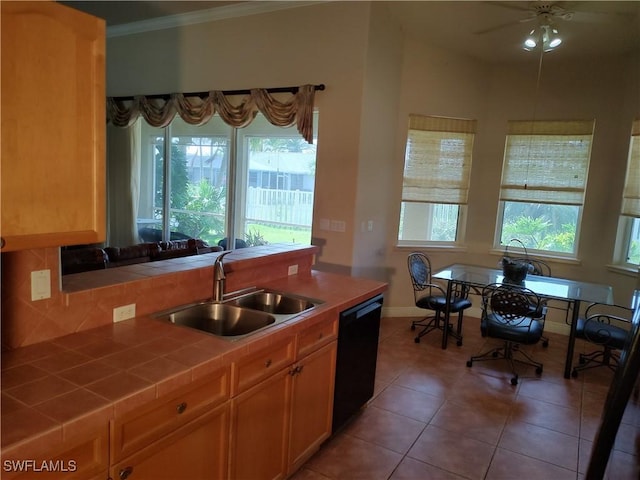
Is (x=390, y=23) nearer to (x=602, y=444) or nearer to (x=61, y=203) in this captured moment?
(x=61, y=203)

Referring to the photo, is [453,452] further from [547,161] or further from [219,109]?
[219,109]

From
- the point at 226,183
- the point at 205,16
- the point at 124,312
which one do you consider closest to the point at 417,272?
the point at 226,183

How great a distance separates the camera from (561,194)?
507cm

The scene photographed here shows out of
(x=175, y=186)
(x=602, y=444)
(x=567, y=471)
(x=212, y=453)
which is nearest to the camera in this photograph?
(x=602, y=444)

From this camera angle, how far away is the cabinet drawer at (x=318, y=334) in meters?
2.18

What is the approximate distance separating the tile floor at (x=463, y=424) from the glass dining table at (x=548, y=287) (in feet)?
1.31

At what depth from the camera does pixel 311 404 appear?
2.34 meters

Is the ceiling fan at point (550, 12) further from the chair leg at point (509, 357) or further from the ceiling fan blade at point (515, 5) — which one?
the chair leg at point (509, 357)

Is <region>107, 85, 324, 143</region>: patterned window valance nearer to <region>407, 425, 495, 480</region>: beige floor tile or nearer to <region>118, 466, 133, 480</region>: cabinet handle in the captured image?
<region>407, 425, 495, 480</region>: beige floor tile

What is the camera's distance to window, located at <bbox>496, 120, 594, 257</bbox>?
16.4 ft

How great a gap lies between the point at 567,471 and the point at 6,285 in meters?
2.95

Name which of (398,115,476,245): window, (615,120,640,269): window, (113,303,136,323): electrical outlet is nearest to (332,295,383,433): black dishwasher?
(113,303,136,323): electrical outlet

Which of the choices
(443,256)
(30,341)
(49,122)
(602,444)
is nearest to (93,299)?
(30,341)

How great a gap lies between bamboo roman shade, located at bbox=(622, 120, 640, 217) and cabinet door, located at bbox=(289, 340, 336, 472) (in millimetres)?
3846
